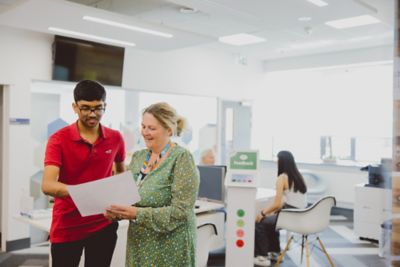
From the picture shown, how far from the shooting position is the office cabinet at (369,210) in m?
5.25

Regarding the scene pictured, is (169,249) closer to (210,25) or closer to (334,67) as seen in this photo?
(210,25)

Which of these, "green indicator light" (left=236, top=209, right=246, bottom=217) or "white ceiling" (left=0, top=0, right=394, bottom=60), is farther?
"white ceiling" (left=0, top=0, right=394, bottom=60)

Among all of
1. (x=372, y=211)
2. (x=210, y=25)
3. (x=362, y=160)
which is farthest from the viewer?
(x=362, y=160)

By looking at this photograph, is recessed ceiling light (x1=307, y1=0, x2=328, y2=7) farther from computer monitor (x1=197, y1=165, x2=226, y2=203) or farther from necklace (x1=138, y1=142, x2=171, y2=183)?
necklace (x1=138, y1=142, x2=171, y2=183)

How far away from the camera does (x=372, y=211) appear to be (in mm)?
5312

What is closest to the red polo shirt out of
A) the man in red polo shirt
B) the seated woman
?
the man in red polo shirt

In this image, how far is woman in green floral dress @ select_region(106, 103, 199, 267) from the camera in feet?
5.87

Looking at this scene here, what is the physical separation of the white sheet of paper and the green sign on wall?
6.19 ft

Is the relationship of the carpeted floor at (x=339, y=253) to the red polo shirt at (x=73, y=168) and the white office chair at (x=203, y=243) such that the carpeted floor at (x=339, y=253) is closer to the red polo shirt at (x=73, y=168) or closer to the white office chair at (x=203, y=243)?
the white office chair at (x=203, y=243)

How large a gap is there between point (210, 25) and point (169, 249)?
4.54m

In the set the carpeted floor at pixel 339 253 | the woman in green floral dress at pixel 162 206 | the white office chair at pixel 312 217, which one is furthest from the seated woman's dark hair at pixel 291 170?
the woman in green floral dress at pixel 162 206

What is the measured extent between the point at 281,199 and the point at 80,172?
285 cm

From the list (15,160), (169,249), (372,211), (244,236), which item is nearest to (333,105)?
(372,211)

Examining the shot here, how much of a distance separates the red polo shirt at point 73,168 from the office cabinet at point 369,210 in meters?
4.31
